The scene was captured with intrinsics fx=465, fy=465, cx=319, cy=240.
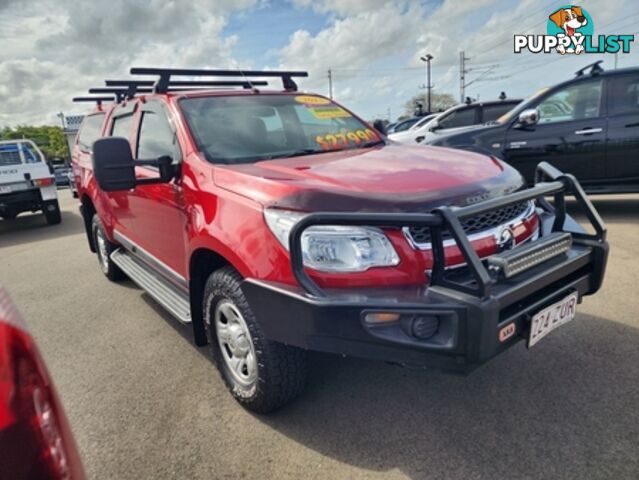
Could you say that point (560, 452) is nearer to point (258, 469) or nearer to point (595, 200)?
point (258, 469)

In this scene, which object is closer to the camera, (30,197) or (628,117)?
(628,117)

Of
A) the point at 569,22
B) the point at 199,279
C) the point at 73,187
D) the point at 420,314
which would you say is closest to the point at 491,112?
the point at 199,279

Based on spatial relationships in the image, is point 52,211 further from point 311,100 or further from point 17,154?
point 311,100

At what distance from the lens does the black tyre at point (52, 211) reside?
9.72 meters

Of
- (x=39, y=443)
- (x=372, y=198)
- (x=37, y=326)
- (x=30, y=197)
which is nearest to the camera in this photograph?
(x=39, y=443)

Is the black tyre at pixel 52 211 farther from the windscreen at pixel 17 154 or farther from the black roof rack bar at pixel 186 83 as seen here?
the black roof rack bar at pixel 186 83

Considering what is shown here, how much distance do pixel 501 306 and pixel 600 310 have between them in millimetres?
2087

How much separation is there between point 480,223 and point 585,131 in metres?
4.47

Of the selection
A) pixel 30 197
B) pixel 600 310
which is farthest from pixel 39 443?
pixel 30 197

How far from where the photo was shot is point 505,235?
2244 mm

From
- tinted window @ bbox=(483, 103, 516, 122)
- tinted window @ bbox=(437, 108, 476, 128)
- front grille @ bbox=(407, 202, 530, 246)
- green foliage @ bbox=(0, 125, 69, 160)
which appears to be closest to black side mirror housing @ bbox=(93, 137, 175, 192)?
front grille @ bbox=(407, 202, 530, 246)

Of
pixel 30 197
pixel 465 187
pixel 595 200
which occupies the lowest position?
pixel 595 200

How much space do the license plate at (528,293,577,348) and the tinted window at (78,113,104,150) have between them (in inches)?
173

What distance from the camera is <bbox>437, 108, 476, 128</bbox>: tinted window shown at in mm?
8641
